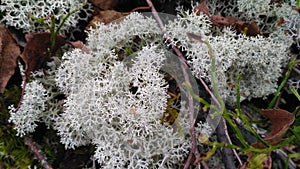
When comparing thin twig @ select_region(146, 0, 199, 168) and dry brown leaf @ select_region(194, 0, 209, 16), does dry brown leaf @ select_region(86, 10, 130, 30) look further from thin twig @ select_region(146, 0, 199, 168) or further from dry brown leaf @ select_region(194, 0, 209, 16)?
dry brown leaf @ select_region(194, 0, 209, 16)

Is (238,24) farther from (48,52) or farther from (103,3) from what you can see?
(48,52)

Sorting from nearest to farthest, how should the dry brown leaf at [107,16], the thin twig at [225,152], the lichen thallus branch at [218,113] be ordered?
the lichen thallus branch at [218,113], the thin twig at [225,152], the dry brown leaf at [107,16]

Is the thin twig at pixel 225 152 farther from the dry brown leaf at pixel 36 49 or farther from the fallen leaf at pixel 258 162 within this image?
the dry brown leaf at pixel 36 49

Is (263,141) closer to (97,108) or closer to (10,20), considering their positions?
(97,108)

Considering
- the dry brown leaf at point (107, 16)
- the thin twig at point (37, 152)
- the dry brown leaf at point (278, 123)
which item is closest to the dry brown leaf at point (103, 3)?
the dry brown leaf at point (107, 16)

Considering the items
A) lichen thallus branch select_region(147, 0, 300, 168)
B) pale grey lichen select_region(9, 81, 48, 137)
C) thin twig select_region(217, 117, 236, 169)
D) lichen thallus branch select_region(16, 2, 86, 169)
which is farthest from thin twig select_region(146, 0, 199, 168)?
pale grey lichen select_region(9, 81, 48, 137)

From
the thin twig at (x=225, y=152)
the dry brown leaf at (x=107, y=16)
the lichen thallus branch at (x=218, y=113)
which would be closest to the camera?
the lichen thallus branch at (x=218, y=113)

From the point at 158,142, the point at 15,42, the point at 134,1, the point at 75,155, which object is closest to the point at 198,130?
the point at 158,142
